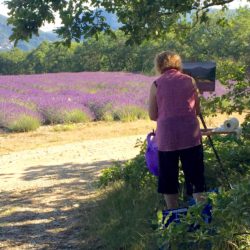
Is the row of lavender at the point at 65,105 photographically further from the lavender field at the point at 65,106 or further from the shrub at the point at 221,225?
the shrub at the point at 221,225

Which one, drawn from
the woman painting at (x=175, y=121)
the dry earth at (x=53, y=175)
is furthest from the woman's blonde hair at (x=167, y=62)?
the dry earth at (x=53, y=175)

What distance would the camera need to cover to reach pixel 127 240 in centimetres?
439

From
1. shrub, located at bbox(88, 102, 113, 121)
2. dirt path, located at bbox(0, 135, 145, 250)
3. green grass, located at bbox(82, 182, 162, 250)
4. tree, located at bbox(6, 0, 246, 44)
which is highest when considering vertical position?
tree, located at bbox(6, 0, 246, 44)

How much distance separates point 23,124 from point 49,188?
7391mm

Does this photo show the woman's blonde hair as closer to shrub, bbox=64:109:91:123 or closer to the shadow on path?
the shadow on path

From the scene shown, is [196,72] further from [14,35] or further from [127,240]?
[14,35]

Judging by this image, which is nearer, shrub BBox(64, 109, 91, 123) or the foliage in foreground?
the foliage in foreground

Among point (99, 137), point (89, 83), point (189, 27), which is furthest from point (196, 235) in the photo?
point (89, 83)

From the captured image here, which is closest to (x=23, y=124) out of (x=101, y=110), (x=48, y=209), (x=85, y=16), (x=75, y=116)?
(x=75, y=116)

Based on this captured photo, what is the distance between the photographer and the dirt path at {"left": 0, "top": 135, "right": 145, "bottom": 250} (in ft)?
16.9

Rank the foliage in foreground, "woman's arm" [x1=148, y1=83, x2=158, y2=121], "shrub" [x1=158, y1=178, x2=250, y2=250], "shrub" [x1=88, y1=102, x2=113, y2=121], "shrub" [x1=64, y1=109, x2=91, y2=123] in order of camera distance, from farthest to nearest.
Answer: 1. "shrub" [x1=88, y1=102, x2=113, y2=121]
2. "shrub" [x1=64, y1=109, x2=91, y2=123]
3. "woman's arm" [x1=148, y1=83, x2=158, y2=121]
4. the foliage in foreground
5. "shrub" [x1=158, y1=178, x2=250, y2=250]

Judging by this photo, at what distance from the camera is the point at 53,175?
8.23 m

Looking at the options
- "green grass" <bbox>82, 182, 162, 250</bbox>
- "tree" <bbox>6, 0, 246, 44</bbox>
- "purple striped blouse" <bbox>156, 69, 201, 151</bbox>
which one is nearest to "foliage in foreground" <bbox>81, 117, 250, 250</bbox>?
"green grass" <bbox>82, 182, 162, 250</bbox>

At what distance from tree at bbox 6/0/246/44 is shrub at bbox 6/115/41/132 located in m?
9.18
